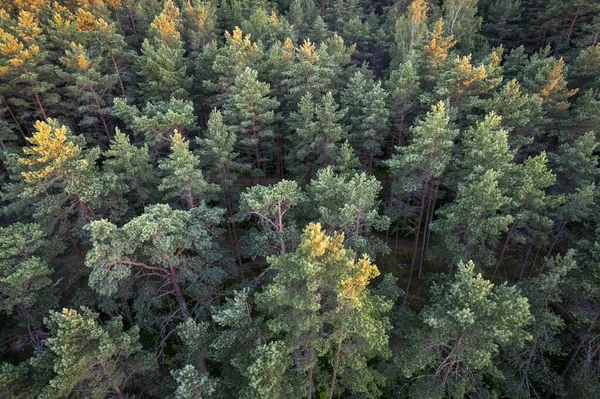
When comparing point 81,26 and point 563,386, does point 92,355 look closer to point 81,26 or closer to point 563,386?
point 563,386

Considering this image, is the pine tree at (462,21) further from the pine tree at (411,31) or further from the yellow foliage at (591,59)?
the yellow foliage at (591,59)

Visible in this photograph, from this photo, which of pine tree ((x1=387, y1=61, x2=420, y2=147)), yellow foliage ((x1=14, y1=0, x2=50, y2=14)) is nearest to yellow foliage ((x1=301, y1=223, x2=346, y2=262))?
pine tree ((x1=387, y1=61, x2=420, y2=147))

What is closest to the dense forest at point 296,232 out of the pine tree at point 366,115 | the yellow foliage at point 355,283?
the yellow foliage at point 355,283

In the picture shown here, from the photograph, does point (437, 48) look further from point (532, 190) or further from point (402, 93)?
point (532, 190)

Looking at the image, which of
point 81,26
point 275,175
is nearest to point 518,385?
point 275,175

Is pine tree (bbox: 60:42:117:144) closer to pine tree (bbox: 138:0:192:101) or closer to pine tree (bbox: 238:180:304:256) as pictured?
pine tree (bbox: 138:0:192:101)

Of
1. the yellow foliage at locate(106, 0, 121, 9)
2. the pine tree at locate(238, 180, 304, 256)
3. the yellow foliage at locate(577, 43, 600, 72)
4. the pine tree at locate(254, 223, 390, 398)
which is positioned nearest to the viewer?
the pine tree at locate(254, 223, 390, 398)

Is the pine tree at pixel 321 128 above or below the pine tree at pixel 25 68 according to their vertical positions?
below
